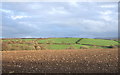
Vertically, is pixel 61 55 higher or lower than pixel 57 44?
lower

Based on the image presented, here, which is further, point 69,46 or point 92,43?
point 92,43

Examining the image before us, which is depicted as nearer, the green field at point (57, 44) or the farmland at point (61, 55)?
the farmland at point (61, 55)

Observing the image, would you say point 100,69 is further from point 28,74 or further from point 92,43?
point 92,43

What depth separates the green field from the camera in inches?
533

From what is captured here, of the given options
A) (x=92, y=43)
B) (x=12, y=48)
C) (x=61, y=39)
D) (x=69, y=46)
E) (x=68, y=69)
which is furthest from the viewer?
(x=61, y=39)

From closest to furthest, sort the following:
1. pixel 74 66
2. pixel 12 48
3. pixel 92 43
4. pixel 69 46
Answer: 1. pixel 74 66
2. pixel 12 48
3. pixel 69 46
4. pixel 92 43

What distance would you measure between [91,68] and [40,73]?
5.81 feet

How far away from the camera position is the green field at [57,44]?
1354 cm

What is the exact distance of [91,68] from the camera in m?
6.06

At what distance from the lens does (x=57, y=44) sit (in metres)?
14.9

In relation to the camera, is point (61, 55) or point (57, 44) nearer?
point (61, 55)

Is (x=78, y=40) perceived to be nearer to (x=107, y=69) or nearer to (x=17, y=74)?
(x=107, y=69)

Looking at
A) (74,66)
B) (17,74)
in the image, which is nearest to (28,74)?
(17,74)

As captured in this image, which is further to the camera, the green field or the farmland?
the green field
